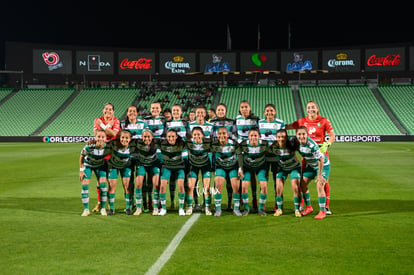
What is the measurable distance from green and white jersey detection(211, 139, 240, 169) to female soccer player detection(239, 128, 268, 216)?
6.1 inches

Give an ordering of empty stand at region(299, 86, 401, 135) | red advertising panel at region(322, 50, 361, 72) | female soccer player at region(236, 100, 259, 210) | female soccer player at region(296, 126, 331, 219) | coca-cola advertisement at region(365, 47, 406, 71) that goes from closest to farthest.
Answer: female soccer player at region(296, 126, 331, 219), female soccer player at region(236, 100, 259, 210), empty stand at region(299, 86, 401, 135), coca-cola advertisement at region(365, 47, 406, 71), red advertising panel at region(322, 50, 361, 72)

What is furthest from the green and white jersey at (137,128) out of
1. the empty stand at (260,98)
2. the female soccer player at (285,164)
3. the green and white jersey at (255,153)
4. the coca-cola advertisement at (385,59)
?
the coca-cola advertisement at (385,59)

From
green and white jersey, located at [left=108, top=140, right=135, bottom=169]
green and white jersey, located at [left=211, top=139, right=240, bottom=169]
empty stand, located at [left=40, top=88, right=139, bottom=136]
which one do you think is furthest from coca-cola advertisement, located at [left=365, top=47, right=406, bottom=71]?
green and white jersey, located at [left=108, top=140, right=135, bottom=169]

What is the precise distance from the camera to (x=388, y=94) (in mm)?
54250

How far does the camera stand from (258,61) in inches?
2188

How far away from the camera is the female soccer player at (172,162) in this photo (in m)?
9.09

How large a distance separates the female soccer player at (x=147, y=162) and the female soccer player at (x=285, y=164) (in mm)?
2319

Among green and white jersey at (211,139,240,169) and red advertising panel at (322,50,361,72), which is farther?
red advertising panel at (322,50,361,72)

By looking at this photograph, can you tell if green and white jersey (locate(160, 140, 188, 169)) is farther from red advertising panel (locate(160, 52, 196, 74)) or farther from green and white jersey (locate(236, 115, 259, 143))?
red advertising panel (locate(160, 52, 196, 74))

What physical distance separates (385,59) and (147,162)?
164ft

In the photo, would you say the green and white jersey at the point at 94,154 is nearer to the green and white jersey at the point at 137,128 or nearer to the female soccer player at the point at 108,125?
the female soccer player at the point at 108,125

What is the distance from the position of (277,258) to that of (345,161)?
17460 millimetres

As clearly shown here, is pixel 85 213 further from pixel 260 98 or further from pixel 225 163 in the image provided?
pixel 260 98

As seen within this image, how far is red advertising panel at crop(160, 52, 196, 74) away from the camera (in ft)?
183
